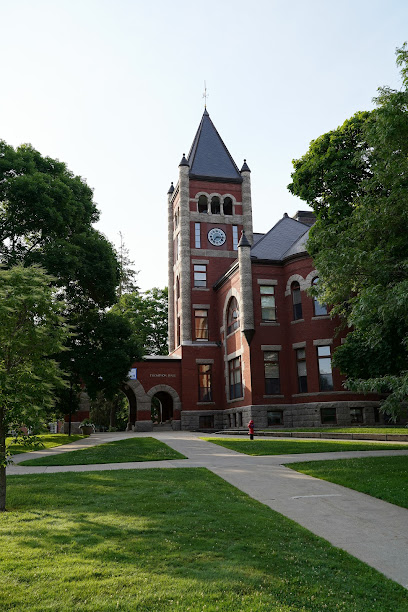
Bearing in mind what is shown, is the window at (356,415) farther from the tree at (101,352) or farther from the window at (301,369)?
the tree at (101,352)

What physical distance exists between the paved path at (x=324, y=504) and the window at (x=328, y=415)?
50.7 ft

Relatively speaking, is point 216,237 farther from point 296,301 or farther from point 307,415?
point 307,415

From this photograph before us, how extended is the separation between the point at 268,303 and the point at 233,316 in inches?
153

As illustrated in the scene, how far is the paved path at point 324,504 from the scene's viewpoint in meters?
7.13

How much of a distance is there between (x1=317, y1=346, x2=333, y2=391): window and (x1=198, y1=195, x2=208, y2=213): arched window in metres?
17.5

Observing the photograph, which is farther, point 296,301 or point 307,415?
point 296,301

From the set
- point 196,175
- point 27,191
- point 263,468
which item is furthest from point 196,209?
point 263,468

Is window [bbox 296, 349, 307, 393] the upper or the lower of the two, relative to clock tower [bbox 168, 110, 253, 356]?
lower

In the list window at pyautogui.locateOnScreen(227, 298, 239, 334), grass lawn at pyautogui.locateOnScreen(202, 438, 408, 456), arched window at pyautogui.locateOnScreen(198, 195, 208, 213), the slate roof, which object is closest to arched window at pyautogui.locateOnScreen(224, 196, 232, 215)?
arched window at pyautogui.locateOnScreen(198, 195, 208, 213)

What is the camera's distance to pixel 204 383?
41156 mm

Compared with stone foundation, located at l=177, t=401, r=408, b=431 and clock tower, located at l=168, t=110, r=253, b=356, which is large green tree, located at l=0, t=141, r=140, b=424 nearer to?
stone foundation, located at l=177, t=401, r=408, b=431

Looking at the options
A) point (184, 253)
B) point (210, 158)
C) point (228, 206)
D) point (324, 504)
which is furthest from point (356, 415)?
point (210, 158)

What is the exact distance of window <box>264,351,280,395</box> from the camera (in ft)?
114

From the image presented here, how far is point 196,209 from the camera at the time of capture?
4344 cm
